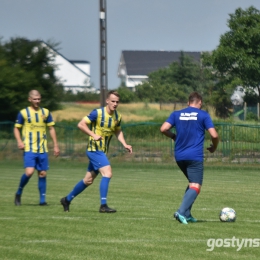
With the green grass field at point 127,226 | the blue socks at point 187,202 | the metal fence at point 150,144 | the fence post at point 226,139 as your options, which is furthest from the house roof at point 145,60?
the blue socks at point 187,202

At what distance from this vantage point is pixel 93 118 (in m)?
12.4

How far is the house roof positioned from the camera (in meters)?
131

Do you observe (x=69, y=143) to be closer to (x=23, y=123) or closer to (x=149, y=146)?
(x=149, y=146)

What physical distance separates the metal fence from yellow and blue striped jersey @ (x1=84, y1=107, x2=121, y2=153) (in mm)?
17040

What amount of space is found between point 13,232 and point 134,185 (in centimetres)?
1039

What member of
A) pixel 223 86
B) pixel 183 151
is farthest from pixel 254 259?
pixel 223 86

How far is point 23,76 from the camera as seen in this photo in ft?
131

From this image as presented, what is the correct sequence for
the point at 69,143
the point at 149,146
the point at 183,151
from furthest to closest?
the point at 69,143
the point at 149,146
the point at 183,151

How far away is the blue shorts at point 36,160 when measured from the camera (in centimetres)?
1389

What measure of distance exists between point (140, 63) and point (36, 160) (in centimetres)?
12181

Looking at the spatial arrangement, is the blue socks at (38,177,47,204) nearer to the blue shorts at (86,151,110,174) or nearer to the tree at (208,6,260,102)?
the blue shorts at (86,151,110,174)

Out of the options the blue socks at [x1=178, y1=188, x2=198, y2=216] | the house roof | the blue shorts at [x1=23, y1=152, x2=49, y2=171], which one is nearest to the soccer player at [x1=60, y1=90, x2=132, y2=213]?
the blue shorts at [x1=23, y1=152, x2=49, y2=171]

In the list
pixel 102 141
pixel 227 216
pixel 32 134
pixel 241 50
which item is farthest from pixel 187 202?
pixel 241 50

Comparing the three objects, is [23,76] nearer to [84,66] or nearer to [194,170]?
[194,170]
